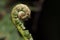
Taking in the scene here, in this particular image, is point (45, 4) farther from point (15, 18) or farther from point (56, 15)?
point (15, 18)

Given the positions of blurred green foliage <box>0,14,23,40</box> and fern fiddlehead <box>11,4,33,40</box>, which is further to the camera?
blurred green foliage <box>0,14,23,40</box>

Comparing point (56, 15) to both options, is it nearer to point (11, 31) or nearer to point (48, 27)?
point (48, 27)

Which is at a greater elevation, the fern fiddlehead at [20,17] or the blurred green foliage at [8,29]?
the fern fiddlehead at [20,17]

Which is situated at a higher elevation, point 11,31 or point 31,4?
point 31,4

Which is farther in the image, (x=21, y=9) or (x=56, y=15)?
(x=56, y=15)

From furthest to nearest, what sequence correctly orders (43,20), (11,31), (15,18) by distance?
(43,20)
(11,31)
(15,18)

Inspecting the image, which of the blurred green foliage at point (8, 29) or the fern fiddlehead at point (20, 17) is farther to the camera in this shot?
the blurred green foliage at point (8, 29)

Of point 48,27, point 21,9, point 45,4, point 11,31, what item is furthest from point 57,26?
point 21,9

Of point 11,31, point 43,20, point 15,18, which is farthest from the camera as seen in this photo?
point 43,20

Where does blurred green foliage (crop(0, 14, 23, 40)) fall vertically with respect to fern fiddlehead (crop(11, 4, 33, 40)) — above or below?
below

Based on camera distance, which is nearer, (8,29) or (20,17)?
(20,17)
